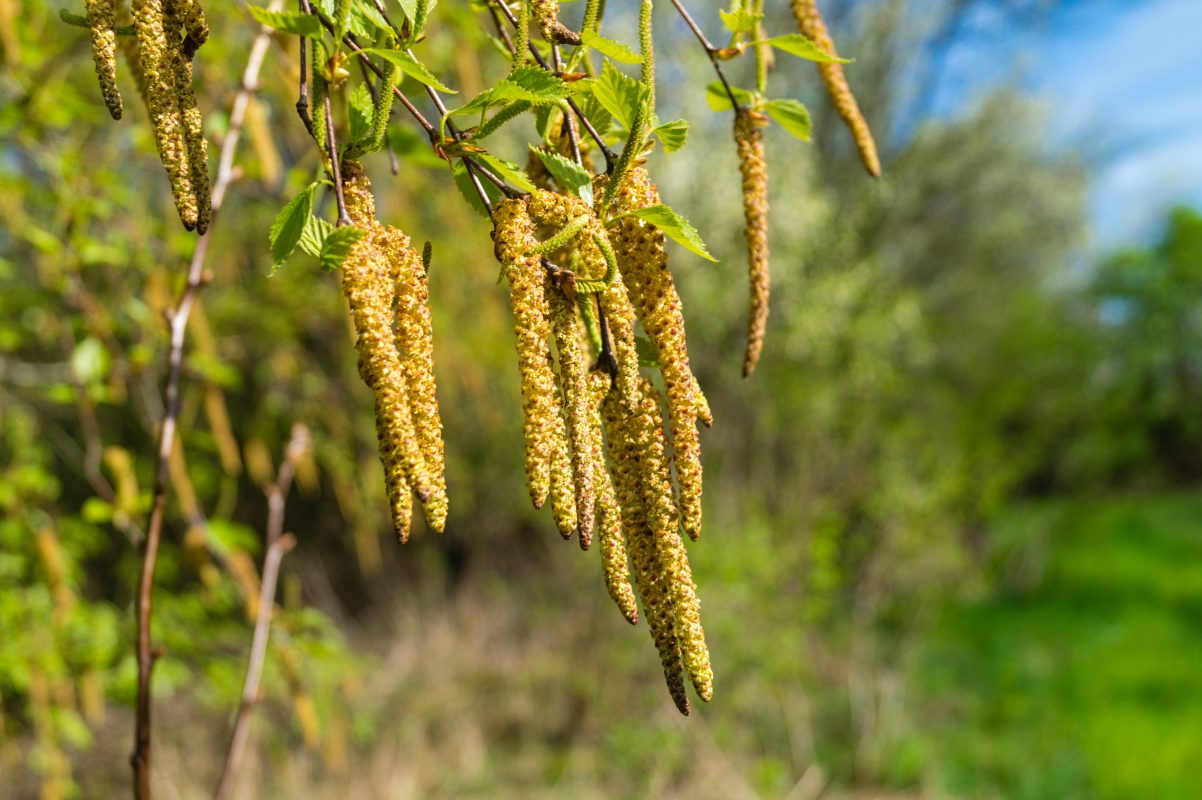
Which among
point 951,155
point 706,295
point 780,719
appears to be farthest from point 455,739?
point 951,155

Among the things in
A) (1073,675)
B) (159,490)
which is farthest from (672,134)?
(1073,675)

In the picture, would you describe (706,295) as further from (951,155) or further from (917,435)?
(951,155)

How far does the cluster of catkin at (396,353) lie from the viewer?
0.60 metres

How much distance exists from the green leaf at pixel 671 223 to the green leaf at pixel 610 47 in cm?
10

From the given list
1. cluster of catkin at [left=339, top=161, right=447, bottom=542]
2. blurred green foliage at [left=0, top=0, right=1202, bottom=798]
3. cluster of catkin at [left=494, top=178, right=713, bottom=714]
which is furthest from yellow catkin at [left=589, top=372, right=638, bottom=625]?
blurred green foliage at [left=0, top=0, right=1202, bottom=798]

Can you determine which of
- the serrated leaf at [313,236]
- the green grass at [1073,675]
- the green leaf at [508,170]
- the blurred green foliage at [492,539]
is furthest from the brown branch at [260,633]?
the green grass at [1073,675]

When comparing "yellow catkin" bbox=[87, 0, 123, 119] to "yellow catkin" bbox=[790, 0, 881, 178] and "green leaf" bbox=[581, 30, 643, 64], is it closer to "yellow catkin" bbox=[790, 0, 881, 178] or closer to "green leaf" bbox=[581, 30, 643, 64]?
"green leaf" bbox=[581, 30, 643, 64]

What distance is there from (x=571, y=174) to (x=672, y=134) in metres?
0.11

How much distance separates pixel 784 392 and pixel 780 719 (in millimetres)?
2910

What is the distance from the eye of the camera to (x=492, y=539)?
29.2 feet

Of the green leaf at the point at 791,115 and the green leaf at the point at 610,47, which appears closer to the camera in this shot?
the green leaf at the point at 610,47

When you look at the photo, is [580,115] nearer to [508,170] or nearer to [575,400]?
[508,170]

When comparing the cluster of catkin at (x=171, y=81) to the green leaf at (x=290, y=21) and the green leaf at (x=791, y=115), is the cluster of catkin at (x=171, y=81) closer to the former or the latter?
the green leaf at (x=290, y=21)

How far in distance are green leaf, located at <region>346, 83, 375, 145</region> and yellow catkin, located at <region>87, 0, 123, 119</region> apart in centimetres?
15
